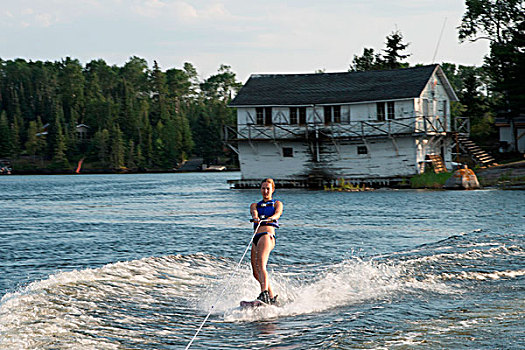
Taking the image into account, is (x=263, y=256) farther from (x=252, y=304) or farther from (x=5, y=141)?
(x=5, y=141)

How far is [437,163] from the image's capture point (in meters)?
50.4

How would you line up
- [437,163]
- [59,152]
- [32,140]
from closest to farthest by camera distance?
[437,163] < [59,152] < [32,140]

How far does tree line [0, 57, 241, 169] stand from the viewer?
14100 cm

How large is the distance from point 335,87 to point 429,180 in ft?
39.1

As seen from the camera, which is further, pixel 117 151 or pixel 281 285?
pixel 117 151

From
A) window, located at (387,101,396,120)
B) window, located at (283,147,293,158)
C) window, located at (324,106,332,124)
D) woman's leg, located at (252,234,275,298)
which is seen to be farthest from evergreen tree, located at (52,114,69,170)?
woman's leg, located at (252,234,275,298)

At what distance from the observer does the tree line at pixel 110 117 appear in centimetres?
14100

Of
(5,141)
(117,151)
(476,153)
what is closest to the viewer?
(476,153)

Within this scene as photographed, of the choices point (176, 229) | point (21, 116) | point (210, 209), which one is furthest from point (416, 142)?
point (21, 116)

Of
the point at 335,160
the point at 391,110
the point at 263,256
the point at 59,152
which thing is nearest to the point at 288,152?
the point at 335,160

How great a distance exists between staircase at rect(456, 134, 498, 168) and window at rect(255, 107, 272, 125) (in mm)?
15343

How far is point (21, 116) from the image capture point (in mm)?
161375

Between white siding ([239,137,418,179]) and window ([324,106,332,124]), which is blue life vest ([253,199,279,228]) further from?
window ([324,106,332,124])

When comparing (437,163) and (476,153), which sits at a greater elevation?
(476,153)
